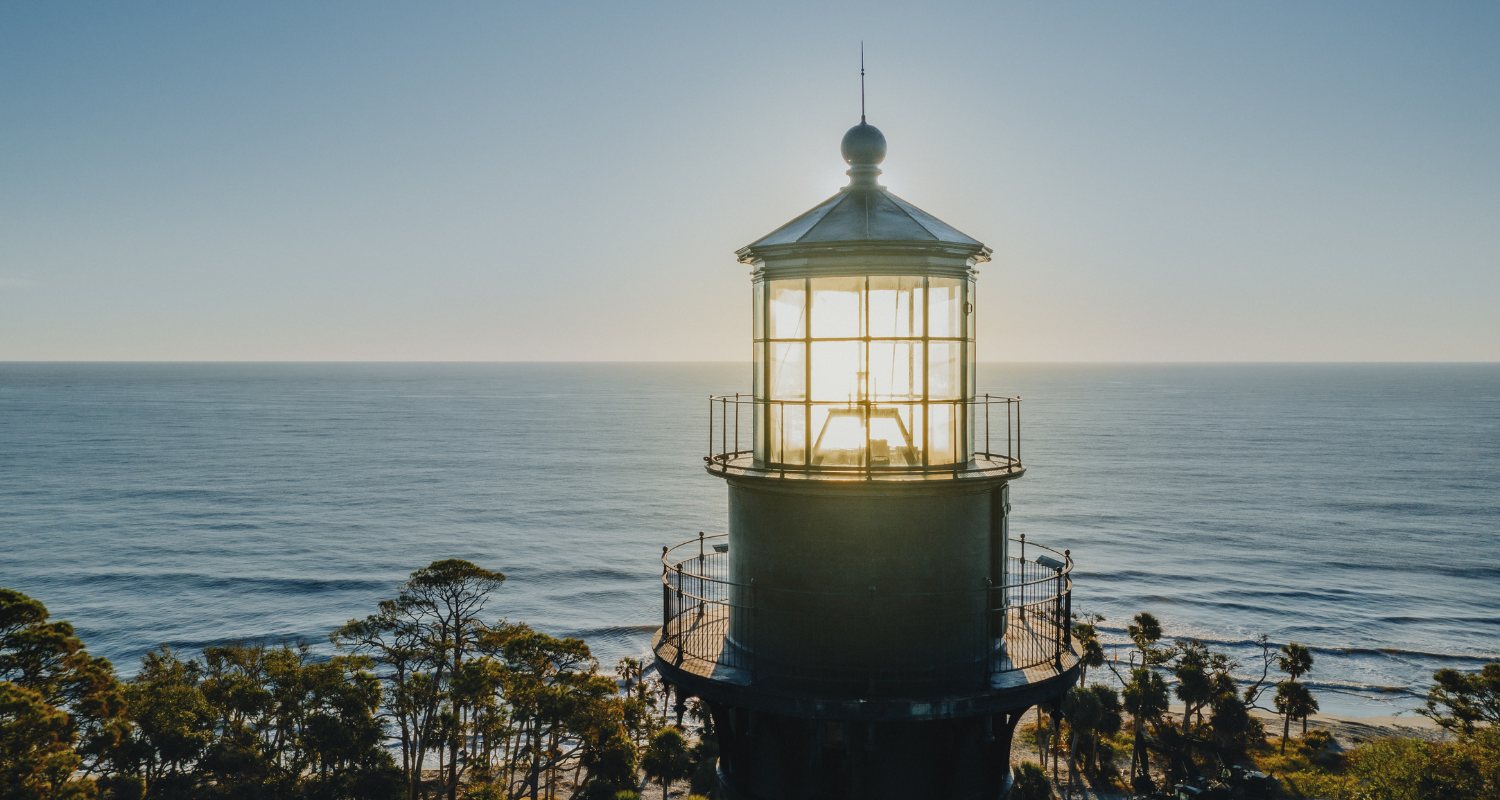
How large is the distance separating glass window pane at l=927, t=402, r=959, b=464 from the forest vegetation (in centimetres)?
1494

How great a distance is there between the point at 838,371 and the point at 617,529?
5294cm

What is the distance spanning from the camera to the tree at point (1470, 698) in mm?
23281

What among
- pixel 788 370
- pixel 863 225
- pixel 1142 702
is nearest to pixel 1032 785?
pixel 1142 702

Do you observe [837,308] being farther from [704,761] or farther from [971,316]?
[704,761]

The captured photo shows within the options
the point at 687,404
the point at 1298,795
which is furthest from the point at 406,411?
the point at 1298,795

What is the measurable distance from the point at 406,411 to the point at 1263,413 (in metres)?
156

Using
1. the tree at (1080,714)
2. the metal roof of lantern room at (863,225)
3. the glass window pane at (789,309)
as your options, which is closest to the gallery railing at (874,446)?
the glass window pane at (789,309)

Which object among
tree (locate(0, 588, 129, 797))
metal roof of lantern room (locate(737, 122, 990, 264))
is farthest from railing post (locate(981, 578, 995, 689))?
tree (locate(0, 588, 129, 797))

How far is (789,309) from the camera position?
7.55 metres

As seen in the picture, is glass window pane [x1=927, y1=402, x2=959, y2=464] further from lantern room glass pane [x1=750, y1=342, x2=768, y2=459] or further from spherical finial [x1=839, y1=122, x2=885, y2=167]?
spherical finial [x1=839, y1=122, x2=885, y2=167]

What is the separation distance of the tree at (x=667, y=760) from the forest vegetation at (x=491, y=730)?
2.3 inches

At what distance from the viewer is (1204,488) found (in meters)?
73.6

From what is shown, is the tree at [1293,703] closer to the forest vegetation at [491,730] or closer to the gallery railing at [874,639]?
the forest vegetation at [491,730]

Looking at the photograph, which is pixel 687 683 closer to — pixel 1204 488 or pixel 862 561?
pixel 862 561
